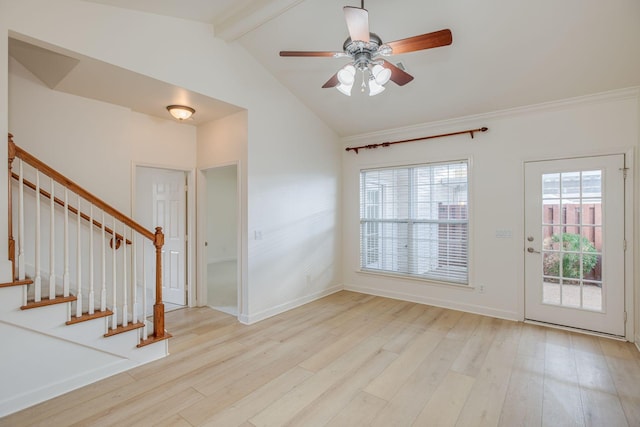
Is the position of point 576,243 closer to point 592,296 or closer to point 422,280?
point 592,296

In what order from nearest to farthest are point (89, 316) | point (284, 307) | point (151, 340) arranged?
point (89, 316), point (151, 340), point (284, 307)

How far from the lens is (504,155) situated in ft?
12.7

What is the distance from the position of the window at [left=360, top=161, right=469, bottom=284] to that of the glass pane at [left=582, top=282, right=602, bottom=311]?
4.04 feet

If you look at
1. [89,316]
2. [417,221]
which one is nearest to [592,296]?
[417,221]

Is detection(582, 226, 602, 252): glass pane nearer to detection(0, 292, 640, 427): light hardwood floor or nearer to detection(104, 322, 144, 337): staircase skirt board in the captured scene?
detection(0, 292, 640, 427): light hardwood floor

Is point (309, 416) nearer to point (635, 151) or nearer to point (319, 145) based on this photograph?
point (319, 145)

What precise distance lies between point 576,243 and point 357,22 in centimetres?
346

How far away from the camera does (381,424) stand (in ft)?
6.53

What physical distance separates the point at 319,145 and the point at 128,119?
2.60m

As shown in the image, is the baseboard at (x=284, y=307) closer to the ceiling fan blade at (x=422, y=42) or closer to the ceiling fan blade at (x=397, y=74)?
the ceiling fan blade at (x=397, y=74)

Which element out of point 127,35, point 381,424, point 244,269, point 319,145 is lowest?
point 381,424

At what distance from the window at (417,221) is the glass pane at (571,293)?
1.05 meters

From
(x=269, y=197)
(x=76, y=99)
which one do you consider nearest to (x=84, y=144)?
(x=76, y=99)

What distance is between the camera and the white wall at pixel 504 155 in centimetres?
331
